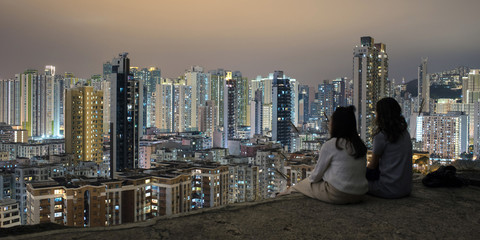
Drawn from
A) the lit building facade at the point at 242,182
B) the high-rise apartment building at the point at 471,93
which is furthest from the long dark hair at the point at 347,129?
the high-rise apartment building at the point at 471,93

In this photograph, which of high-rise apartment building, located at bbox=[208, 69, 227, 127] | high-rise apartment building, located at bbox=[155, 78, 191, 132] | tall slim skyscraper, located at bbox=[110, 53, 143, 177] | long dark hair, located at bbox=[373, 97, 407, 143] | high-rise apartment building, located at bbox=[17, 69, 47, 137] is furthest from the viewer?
high-rise apartment building, located at bbox=[208, 69, 227, 127]

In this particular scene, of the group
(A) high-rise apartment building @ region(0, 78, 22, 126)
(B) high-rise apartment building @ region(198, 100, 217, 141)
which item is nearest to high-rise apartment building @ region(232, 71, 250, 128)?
(B) high-rise apartment building @ region(198, 100, 217, 141)

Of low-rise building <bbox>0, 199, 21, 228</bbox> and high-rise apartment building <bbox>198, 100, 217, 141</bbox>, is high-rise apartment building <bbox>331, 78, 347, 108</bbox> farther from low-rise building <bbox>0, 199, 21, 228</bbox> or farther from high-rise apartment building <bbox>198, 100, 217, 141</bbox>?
low-rise building <bbox>0, 199, 21, 228</bbox>

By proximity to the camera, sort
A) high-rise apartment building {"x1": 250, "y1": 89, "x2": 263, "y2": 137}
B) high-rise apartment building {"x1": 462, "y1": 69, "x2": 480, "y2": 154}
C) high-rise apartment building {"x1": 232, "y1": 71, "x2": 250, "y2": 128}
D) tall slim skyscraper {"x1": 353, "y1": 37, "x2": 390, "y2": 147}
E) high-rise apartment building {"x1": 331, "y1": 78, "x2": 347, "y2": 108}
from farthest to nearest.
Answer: high-rise apartment building {"x1": 331, "y1": 78, "x2": 347, "y2": 108} < high-rise apartment building {"x1": 232, "y1": 71, "x2": 250, "y2": 128} < high-rise apartment building {"x1": 250, "y1": 89, "x2": 263, "y2": 137} < high-rise apartment building {"x1": 462, "y1": 69, "x2": 480, "y2": 154} < tall slim skyscraper {"x1": 353, "y1": 37, "x2": 390, "y2": 147}

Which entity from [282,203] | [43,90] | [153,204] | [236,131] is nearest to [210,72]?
[236,131]

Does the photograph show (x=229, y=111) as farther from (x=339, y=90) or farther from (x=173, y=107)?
(x=339, y=90)

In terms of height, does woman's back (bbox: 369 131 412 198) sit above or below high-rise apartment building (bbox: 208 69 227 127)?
below

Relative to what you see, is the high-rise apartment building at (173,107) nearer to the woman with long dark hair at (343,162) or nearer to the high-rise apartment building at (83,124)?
the high-rise apartment building at (83,124)
